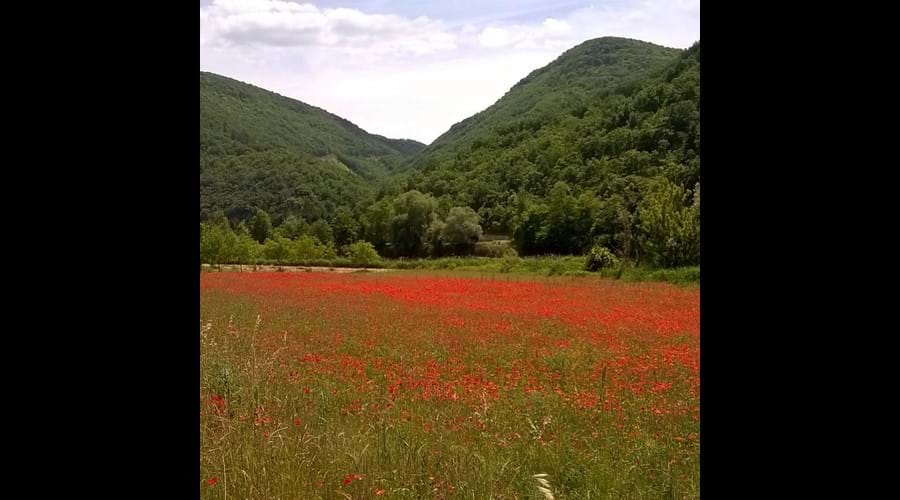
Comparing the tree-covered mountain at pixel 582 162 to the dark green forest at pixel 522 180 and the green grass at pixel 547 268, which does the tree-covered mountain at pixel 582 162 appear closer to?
the dark green forest at pixel 522 180

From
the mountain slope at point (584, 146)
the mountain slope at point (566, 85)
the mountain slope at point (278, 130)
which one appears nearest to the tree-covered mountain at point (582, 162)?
the mountain slope at point (584, 146)

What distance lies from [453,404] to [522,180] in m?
66.8

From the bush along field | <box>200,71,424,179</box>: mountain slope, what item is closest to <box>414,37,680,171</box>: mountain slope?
<box>200,71,424,179</box>: mountain slope

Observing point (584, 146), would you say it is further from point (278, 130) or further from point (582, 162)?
point (278, 130)

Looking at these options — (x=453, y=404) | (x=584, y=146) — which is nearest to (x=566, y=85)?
(x=584, y=146)

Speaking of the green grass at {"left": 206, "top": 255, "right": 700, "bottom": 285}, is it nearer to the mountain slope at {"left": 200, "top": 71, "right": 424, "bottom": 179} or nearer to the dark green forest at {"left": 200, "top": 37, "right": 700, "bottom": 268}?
the dark green forest at {"left": 200, "top": 37, "right": 700, "bottom": 268}

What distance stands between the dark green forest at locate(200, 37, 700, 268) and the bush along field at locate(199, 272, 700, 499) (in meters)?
16.7

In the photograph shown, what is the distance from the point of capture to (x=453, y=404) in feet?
20.5
